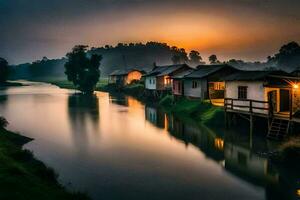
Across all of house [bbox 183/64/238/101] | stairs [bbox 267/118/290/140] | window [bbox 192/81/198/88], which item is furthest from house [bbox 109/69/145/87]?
stairs [bbox 267/118/290/140]

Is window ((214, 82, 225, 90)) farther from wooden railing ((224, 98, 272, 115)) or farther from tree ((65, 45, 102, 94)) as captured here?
tree ((65, 45, 102, 94))

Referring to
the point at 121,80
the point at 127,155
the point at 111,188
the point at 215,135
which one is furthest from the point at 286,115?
the point at 121,80

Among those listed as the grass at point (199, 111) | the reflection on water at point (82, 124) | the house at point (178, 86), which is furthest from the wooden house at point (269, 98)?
the house at point (178, 86)

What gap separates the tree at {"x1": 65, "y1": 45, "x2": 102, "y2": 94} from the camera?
99375 millimetres

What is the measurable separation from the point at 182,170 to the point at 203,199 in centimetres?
508

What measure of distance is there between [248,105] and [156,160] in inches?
543

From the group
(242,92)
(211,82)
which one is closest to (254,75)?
(242,92)

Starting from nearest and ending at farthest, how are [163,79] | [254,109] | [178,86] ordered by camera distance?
1. [254,109]
2. [178,86]
3. [163,79]

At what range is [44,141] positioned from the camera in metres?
31.0

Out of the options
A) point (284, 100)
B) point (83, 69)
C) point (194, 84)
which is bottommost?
point (284, 100)

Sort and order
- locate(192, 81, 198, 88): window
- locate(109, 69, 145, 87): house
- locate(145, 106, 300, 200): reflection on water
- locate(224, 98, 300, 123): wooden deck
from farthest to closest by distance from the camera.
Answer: locate(109, 69, 145, 87): house < locate(192, 81, 198, 88): window < locate(224, 98, 300, 123): wooden deck < locate(145, 106, 300, 200): reflection on water

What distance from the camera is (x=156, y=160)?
23953 millimetres

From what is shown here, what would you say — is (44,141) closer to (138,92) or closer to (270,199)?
(270,199)

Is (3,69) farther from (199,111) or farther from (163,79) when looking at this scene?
(199,111)
